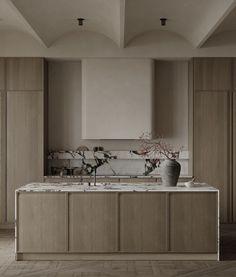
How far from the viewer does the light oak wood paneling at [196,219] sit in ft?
21.2

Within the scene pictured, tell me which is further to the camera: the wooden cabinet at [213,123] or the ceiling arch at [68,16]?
the wooden cabinet at [213,123]

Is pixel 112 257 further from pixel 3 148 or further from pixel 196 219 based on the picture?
pixel 3 148

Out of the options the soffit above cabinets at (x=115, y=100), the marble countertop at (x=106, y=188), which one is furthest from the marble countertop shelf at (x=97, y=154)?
the marble countertop at (x=106, y=188)

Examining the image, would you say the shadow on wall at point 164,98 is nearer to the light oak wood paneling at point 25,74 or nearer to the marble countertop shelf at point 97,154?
the marble countertop shelf at point 97,154

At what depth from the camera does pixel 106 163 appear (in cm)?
961

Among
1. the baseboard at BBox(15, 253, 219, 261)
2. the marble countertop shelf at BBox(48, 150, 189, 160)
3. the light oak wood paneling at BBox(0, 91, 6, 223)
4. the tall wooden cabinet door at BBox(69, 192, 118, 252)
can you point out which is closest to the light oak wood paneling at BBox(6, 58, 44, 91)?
the light oak wood paneling at BBox(0, 91, 6, 223)

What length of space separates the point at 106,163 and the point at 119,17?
117 inches

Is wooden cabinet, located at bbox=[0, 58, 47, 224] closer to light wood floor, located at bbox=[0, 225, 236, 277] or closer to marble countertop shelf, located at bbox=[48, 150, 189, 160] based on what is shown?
marble countertop shelf, located at bbox=[48, 150, 189, 160]

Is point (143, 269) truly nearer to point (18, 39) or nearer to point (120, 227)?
point (120, 227)

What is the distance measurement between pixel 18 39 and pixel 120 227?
4.06 meters

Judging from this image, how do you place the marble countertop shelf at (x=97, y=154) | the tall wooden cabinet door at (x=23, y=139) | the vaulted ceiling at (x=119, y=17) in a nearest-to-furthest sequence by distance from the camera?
1. the vaulted ceiling at (x=119, y=17)
2. the tall wooden cabinet door at (x=23, y=139)
3. the marble countertop shelf at (x=97, y=154)

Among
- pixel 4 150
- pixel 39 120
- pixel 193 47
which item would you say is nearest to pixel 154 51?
pixel 193 47

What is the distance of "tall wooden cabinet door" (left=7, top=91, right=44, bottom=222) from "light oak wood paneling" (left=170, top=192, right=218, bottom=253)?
3.24 m

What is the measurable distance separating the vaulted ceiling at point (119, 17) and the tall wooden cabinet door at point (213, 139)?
0.94m
